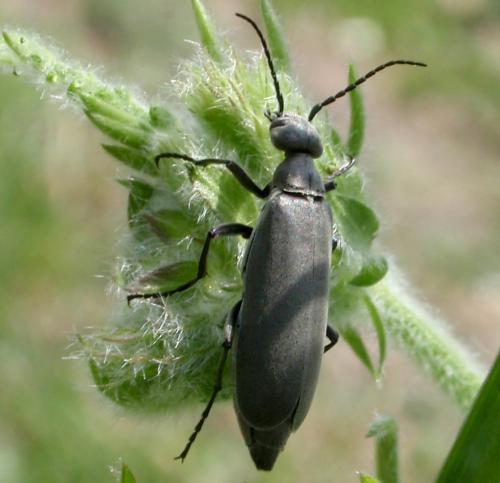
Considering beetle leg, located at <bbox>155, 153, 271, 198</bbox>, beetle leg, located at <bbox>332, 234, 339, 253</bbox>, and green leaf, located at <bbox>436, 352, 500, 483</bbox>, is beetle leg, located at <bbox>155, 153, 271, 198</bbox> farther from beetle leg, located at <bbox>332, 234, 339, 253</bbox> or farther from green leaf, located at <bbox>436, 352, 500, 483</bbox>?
green leaf, located at <bbox>436, 352, 500, 483</bbox>

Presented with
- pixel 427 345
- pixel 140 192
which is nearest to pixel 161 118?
pixel 140 192

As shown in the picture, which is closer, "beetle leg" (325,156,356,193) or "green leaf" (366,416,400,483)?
"green leaf" (366,416,400,483)

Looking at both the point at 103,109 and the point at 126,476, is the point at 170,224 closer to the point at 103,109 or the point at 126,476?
the point at 103,109

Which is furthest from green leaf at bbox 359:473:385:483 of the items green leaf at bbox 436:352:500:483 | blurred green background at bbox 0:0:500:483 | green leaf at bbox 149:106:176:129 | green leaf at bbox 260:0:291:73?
green leaf at bbox 260:0:291:73

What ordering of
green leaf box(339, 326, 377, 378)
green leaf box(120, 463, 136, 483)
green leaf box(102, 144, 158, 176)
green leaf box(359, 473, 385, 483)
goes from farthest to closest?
green leaf box(339, 326, 377, 378), green leaf box(102, 144, 158, 176), green leaf box(120, 463, 136, 483), green leaf box(359, 473, 385, 483)

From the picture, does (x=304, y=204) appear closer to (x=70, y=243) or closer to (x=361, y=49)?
(x=70, y=243)

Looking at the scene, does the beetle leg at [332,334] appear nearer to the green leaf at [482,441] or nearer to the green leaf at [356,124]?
the green leaf at [356,124]

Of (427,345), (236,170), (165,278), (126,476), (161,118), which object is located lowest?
(427,345)

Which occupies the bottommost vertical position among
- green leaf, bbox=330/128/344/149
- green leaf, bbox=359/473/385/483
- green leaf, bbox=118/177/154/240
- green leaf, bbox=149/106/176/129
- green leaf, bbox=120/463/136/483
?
green leaf, bbox=359/473/385/483
